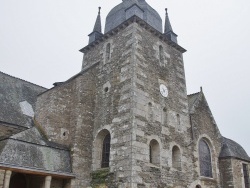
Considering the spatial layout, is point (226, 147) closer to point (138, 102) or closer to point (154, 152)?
point (154, 152)

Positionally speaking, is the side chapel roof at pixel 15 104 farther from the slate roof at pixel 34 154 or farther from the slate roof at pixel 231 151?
the slate roof at pixel 231 151

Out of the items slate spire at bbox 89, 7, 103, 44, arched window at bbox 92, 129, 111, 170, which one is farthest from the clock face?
slate spire at bbox 89, 7, 103, 44

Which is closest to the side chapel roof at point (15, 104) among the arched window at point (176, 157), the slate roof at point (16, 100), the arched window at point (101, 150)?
the slate roof at point (16, 100)

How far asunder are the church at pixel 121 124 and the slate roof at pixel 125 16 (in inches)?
3.5

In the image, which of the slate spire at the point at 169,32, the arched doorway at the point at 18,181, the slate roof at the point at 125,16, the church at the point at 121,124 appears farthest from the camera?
the slate spire at the point at 169,32

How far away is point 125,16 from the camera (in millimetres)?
17406

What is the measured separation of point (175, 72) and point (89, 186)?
8487 millimetres

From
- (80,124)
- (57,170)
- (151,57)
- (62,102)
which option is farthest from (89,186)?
(151,57)

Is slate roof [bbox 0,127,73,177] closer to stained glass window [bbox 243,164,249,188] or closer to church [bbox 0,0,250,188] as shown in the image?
church [bbox 0,0,250,188]

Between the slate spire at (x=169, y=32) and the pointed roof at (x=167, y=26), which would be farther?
the pointed roof at (x=167, y=26)

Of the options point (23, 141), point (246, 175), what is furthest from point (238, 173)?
point (23, 141)

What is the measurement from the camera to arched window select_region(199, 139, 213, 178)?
17.2 meters

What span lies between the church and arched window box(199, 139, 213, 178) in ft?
0.20

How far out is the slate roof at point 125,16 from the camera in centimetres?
1792
